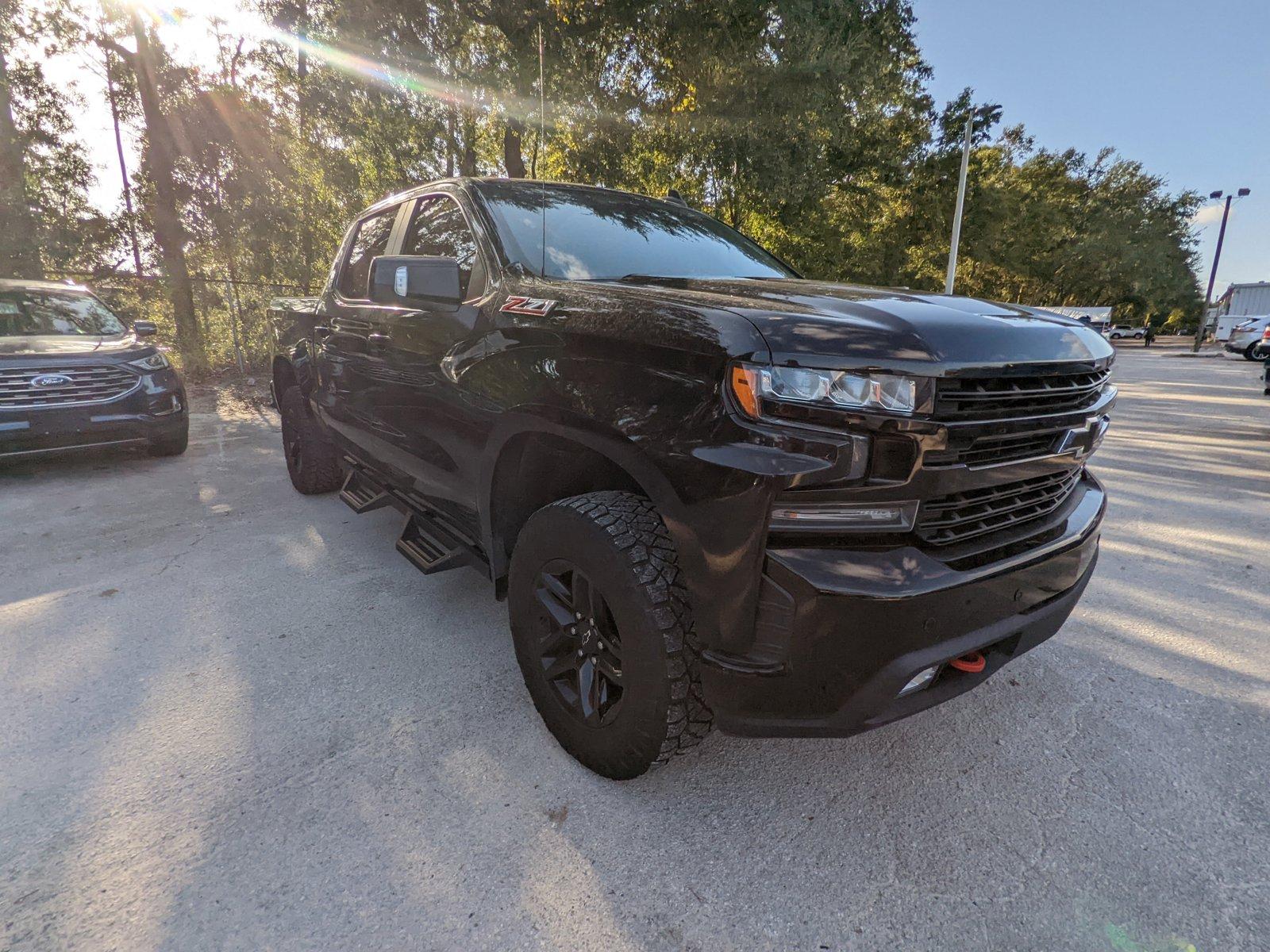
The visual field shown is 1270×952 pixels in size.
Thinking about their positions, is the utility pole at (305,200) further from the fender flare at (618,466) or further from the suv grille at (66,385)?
the fender flare at (618,466)

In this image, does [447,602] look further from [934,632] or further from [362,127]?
[362,127]

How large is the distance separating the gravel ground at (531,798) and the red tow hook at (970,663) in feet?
1.69

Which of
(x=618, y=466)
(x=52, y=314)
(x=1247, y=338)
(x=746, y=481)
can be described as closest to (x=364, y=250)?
(x=618, y=466)

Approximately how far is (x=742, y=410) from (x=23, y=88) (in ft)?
50.0

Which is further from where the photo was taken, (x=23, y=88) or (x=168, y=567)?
(x=23, y=88)

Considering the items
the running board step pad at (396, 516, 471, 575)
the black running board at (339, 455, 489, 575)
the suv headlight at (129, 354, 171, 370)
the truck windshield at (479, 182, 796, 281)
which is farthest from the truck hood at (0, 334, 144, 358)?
the truck windshield at (479, 182, 796, 281)

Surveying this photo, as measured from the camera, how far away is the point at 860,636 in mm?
1430

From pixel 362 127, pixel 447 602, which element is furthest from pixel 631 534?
pixel 362 127

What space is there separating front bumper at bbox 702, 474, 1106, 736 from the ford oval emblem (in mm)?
5849

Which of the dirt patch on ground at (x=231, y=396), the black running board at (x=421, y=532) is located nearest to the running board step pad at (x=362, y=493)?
the black running board at (x=421, y=532)

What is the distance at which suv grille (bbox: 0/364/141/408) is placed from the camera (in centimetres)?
480

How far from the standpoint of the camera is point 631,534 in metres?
1.70

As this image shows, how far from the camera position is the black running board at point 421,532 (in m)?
2.63

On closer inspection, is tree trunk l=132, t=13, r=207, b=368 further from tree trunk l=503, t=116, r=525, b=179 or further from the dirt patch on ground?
tree trunk l=503, t=116, r=525, b=179
